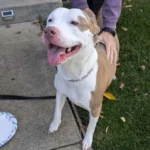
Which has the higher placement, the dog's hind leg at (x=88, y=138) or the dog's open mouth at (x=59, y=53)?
the dog's open mouth at (x=59, y=53)

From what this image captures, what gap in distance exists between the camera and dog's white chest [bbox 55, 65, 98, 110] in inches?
93.6

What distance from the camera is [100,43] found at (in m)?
2.77

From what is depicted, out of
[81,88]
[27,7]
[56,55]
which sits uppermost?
[56,55]

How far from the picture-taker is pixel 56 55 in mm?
2008

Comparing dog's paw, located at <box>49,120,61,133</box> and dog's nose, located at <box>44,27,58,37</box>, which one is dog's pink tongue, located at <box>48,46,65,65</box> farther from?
dog's paw, located at <box>49,120,61,133</box>

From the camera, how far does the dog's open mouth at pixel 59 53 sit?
6.56ft

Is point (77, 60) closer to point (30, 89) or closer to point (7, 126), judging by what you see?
point (7, 126)

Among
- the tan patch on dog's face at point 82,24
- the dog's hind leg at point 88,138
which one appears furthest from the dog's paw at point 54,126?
the tan patch on dog's face at point 82,24

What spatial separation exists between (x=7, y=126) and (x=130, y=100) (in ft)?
4.20

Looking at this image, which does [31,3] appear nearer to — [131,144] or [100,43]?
[100,43]

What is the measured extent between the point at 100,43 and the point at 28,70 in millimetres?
1050

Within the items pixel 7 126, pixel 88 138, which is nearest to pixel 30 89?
pixel 7 126

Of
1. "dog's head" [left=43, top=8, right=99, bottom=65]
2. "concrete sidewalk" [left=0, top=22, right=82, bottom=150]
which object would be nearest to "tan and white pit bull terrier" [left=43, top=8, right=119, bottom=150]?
"dog's head" [left=43, top=8, right=99, bottom=65]

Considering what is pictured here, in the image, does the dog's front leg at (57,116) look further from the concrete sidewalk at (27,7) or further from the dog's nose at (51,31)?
the concrete sidewalk at (27,7)
